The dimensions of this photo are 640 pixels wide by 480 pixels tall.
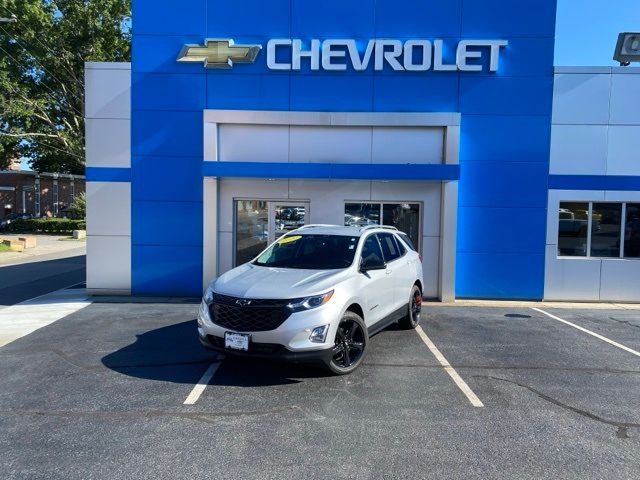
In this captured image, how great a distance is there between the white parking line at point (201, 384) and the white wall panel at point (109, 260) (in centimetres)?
608

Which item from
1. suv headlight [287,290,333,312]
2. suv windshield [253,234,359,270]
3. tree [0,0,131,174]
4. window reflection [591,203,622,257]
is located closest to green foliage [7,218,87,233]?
tree [0,0,131,174]

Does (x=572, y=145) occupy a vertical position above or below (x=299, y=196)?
above

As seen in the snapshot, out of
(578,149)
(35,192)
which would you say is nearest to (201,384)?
(578,149)

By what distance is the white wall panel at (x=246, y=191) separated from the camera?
37.6ft

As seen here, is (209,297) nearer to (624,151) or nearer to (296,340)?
(296,340)

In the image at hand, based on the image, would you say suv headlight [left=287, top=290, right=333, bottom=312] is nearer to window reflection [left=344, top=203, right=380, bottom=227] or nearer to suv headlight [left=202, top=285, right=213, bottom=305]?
suv headlight [left=202, top=285, right=213, bottom=305]

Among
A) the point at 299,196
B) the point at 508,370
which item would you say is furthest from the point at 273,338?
the point at 299,196

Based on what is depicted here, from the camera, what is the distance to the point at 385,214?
11.6 m

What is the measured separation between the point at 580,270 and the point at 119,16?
28.7m

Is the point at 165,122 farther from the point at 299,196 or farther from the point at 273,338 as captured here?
the point at 273,338

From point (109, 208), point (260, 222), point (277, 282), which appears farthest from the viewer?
point (260, 222)

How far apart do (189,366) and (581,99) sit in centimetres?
1023

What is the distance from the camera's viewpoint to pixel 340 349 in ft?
19.0

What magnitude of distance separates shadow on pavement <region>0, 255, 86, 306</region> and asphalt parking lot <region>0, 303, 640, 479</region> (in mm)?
5167
